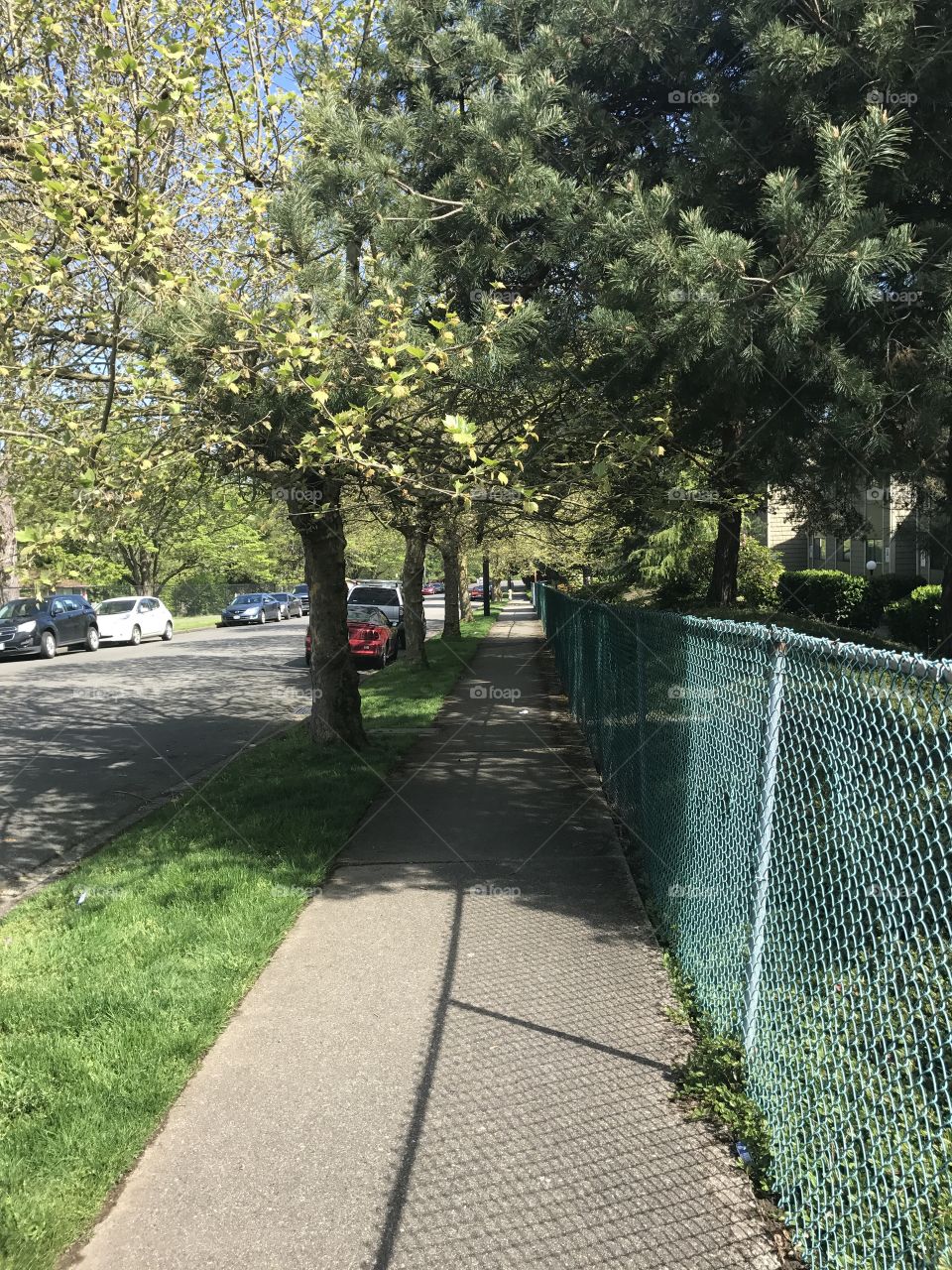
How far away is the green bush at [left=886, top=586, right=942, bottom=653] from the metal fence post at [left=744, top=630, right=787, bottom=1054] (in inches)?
559

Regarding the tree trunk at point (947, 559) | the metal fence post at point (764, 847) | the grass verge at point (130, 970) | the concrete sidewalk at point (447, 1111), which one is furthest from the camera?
the tree trunk at point (947, 559)

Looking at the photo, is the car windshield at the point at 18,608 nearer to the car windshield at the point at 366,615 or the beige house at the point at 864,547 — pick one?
the car windshield at the point at 366,615

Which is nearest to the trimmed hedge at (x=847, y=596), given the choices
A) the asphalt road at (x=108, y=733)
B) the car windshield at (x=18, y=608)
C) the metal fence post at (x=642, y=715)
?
the asphalt road at (x=108, y=733)

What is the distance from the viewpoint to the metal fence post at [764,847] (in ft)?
11.2

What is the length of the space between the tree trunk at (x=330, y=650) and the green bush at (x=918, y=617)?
10.9 metres

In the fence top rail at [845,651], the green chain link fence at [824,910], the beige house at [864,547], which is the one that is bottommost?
the green chain link fence at [824,910]

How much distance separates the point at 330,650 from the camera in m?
9.91

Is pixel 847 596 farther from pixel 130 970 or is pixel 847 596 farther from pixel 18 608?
pixel 130 970

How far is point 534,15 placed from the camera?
242 inches

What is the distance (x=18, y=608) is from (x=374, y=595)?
9326 millimetres

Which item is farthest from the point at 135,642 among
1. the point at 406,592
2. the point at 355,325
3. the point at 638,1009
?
the point at 638,1009

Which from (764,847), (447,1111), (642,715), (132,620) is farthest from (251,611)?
(764,847)

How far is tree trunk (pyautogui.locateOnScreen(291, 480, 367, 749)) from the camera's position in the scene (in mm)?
9859

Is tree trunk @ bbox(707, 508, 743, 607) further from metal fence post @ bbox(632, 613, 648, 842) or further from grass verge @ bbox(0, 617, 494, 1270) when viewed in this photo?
metal fence post @ bbox(632, 613, 648, 842)
